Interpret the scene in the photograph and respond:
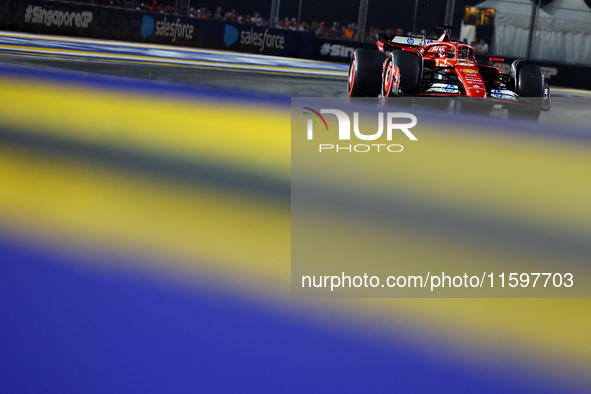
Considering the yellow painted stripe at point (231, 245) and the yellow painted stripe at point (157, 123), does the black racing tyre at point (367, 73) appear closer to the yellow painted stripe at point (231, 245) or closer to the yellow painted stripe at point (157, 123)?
the yellow painted stripe at point (157, 123)

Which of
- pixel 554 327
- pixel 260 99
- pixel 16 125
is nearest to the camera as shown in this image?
pixel 554 327

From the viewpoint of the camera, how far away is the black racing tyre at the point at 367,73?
6.36m

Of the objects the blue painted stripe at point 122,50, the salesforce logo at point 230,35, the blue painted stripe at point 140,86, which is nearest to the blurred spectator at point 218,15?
the salesforce logo at point 230,35

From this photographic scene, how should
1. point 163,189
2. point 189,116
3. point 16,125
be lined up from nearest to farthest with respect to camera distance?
point 163,189 → point 16,125 → point 189,116

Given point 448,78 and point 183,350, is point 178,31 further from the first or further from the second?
point 183,350

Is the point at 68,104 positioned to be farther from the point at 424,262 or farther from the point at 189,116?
the point at 424,262

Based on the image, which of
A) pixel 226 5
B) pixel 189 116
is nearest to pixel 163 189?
pixel 189 116

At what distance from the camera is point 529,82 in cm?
583

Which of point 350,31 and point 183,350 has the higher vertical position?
point 350,31

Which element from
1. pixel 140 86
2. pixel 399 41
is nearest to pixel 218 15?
pixel 399 41

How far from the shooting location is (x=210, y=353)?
1.35 metres

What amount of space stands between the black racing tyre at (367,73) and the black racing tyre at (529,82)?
1395mm

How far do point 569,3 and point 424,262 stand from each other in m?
16.5

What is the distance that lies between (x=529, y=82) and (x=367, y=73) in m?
1.62
